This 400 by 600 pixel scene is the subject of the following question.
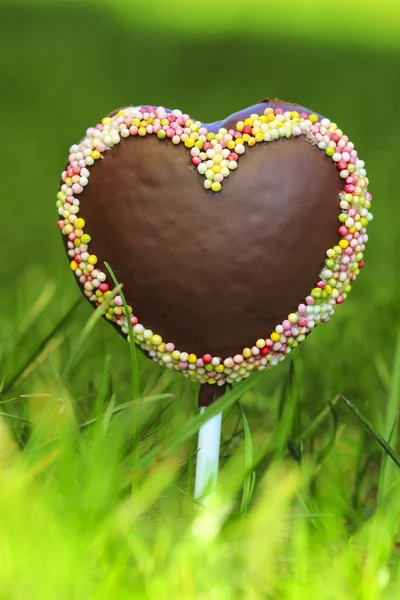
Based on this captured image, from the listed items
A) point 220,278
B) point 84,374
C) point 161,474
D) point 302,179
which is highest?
point 302,179

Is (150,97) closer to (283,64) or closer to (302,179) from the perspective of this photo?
(283,64)

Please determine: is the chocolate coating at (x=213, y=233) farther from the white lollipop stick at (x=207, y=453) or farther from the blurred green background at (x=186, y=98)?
the blurred green background at (x=186, y=98)

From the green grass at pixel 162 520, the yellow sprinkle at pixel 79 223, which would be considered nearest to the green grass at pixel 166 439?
Result: the green grass at pixel 162 520

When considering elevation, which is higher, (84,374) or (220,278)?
(220,278)

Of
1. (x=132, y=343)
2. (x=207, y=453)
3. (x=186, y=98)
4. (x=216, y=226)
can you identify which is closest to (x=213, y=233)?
(x=216, y=226)

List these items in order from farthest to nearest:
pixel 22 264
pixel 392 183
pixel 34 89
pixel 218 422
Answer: pixel 34 89
pixel 392 183
pixel 22 264
pixel 218 422

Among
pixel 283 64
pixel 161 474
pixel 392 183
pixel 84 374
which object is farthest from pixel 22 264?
pixel 283 64
